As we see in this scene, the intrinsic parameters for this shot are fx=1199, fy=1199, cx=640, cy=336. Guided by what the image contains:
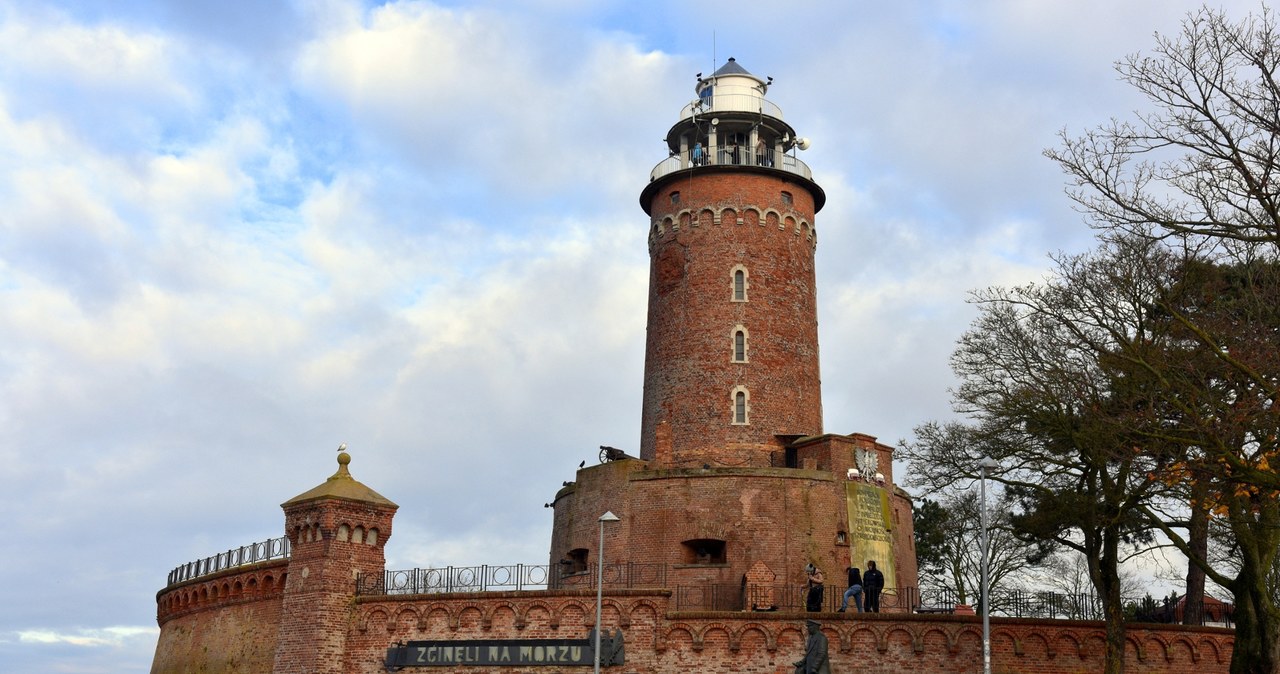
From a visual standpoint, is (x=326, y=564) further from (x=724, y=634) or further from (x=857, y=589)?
(x=857, y=589)

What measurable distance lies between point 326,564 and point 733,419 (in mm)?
11781

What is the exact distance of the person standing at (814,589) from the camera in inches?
1078

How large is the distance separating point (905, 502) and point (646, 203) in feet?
39.6

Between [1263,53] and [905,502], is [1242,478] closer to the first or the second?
[1263,53]

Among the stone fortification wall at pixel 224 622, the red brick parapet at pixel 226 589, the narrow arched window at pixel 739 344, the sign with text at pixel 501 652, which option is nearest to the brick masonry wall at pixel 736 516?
the narrow arched window at pixel 739 344

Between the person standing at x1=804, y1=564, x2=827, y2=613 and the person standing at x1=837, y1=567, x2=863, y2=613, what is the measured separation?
57 centimetres

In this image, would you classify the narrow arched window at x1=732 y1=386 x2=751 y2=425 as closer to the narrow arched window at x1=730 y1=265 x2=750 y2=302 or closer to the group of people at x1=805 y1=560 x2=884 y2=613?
the narrow arched window at x1=730 y1=265 x2=750 y2=302

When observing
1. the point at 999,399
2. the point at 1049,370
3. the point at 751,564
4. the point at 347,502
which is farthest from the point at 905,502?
the point at 347,502

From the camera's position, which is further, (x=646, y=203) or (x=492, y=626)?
(x=646, y=203)

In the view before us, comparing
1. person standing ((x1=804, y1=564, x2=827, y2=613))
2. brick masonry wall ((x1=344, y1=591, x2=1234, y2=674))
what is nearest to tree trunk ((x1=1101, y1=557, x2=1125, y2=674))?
brick masonry wall ((x1=344, y1=591, x2=1234, y2=674))

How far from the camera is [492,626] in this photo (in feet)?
87.4

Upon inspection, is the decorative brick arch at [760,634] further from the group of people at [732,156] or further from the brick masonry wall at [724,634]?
the group of people at [732,156]

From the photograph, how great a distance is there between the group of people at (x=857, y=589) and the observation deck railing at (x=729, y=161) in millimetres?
12716

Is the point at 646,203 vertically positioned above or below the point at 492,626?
above
